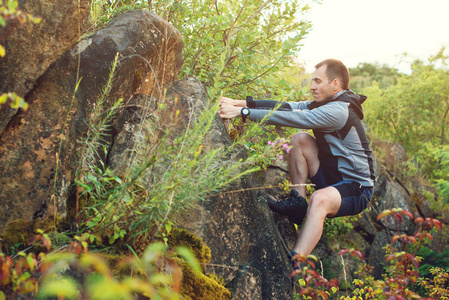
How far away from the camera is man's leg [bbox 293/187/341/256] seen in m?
3.26

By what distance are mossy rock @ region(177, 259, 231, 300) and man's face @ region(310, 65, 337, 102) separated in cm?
242

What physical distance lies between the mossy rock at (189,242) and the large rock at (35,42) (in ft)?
4.13

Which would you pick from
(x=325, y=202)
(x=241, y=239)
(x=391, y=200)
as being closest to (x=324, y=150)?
(x=325, y=202)

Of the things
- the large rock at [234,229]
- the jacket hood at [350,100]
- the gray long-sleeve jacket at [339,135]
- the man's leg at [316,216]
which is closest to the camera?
the large rock at [234,229]

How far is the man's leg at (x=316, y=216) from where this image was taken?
3.26 meters

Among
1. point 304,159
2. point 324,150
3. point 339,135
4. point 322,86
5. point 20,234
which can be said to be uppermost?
point 322,86

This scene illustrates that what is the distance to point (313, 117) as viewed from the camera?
339 cm

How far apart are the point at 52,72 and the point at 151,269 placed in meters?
1.56

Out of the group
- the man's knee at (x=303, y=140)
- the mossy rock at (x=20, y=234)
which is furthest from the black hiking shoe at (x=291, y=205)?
the mossy rock at (x=20, y=234)

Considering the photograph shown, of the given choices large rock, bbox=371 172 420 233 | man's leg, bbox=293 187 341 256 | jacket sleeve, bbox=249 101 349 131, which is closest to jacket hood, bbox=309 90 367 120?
jacket sleeve, bbox=249 101 349 131

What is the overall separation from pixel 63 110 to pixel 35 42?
0.46 meters

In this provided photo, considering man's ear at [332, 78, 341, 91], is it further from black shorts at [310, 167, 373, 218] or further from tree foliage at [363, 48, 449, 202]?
tree foliage at [363, 48, 449, 202]

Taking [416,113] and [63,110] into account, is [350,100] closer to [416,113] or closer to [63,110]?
[63,110]

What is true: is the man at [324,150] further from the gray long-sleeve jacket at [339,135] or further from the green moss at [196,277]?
the green moss at [196,277]
